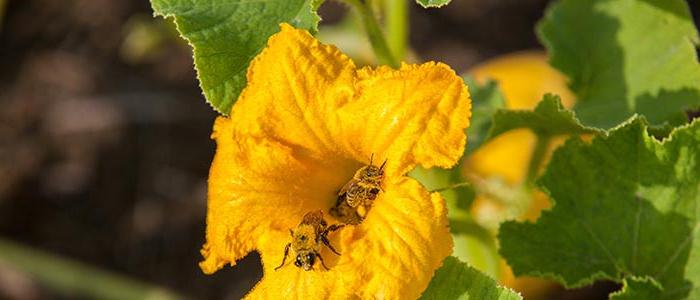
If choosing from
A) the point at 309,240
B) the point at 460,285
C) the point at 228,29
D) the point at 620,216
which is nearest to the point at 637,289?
the point at 620,216

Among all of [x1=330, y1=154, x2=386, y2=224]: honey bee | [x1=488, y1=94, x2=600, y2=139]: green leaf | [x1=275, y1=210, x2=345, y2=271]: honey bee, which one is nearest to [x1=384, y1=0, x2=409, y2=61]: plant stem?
[x1=488, y1=94, x2=600, y2=139]: green leaf

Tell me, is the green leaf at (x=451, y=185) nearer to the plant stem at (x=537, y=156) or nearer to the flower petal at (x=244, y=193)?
the plant stem at (x=537, y=156)

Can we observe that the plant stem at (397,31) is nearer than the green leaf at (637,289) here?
No

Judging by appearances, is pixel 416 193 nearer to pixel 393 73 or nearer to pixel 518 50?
pixel 393 73

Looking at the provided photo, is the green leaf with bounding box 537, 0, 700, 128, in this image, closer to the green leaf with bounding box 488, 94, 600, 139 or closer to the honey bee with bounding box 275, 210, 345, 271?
the green leaf with bounding box 488, 94, 600, 139

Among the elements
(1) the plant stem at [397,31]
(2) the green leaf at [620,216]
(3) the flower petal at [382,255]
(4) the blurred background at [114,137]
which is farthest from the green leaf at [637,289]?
(4) the blurred background at [114,137]

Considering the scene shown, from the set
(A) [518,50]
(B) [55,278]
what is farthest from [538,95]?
(B) [55,278]
